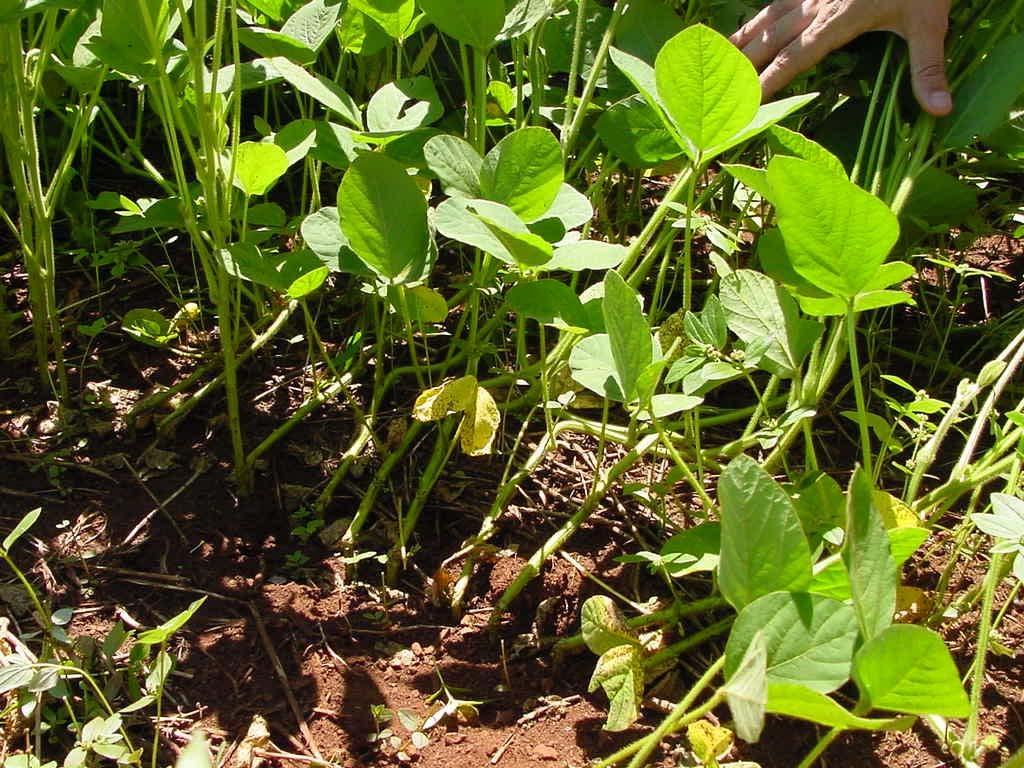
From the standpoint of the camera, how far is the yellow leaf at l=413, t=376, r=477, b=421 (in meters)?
0.99

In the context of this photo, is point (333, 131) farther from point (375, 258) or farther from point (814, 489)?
point (814, 489)

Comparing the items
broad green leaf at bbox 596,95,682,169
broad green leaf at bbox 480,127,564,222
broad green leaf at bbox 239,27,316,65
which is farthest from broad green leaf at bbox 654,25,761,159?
broad green leaf at bbox 239,27,316,65

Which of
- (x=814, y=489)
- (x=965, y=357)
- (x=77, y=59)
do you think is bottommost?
(x=965, y=357)

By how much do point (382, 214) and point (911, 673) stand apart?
23.3 inches

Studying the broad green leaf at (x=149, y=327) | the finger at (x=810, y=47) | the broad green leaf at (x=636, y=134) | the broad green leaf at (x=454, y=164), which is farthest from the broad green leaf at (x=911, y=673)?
the broad green leaf at (x=149, y=327)

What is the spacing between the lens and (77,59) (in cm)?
119

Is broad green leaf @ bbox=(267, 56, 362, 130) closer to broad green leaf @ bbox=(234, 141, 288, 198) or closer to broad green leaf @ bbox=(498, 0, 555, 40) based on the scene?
broad green leaf @ bbox=(234, 141, 288, 198)

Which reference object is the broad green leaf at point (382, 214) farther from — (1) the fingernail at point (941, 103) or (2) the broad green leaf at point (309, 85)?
(1) the fingernail at point (941, 103)

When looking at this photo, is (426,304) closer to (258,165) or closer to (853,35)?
(258,165)

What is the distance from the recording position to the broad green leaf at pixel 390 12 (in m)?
1.09

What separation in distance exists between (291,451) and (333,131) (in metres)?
0.36

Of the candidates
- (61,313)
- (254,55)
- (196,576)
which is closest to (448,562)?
(196,576)

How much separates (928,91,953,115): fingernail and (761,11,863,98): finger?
0.11m

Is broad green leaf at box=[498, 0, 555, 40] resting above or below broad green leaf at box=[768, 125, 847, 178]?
above
